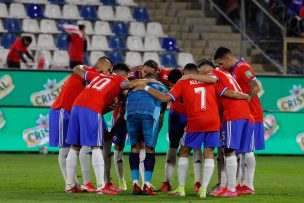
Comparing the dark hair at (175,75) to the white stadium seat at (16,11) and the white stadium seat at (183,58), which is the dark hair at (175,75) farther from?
the white stadium seat at (16,11)

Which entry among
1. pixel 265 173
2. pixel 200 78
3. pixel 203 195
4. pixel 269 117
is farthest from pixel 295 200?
pixel 269 117

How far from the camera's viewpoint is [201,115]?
15219 millimetres

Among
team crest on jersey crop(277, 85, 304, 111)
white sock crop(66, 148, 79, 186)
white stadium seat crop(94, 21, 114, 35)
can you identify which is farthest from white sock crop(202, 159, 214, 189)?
white stadium seat crop(94, 21, 114, 35)

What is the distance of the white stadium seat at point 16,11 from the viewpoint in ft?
100

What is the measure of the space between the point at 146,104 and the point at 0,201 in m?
2.82

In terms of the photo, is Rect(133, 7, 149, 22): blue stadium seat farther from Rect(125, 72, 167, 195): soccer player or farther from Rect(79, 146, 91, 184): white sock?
Rect(125, 72, 167, 195): soccer player

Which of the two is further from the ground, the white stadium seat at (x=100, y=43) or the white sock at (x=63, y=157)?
the white stadium seat at (x=100, y=43)

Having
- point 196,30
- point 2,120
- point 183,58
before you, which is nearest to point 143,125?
point 2,120

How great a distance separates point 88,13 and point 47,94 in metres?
5.51

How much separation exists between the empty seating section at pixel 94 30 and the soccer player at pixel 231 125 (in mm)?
14264

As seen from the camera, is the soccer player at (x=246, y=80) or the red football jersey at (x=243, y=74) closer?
the soccer player at (x=246, y=80)

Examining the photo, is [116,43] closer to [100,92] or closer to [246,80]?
[246,80]

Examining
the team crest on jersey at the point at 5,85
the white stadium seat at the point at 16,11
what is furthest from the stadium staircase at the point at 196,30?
the team crest on jersey at the point at 5,85

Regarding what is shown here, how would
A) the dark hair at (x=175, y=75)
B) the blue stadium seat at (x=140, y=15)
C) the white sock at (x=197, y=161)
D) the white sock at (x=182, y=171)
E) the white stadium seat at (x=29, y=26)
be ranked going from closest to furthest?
the white sock at (x=182, y=171) → the white sock at (x=197, y=161) → the dark hair at (x=175, y=75) → the white stadium seat at (x=29, y=26) → the blue stadium seat at (x=140, y=15)
